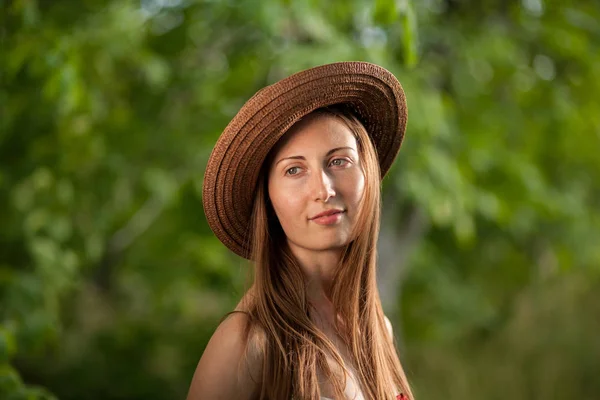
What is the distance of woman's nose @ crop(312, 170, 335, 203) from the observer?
228 cm

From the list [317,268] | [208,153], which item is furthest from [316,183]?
[208,153]

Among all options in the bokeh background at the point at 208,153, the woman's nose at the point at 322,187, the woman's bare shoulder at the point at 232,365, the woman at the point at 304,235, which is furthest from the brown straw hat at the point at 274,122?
the bokeh background at the point at 208,153

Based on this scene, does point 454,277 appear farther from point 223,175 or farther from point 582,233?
point 223,175

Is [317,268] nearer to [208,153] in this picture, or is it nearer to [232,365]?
[232,365]

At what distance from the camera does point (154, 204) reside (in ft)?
32.8

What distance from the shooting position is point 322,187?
228 centimetres

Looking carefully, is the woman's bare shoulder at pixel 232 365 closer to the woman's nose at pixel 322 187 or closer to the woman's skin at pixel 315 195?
the woman's skin at pixel 315 195

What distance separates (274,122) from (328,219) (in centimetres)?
29

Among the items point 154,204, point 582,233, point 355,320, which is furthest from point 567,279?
point 355,320

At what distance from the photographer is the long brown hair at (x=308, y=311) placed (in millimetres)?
2217

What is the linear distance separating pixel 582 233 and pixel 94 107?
5789 mm

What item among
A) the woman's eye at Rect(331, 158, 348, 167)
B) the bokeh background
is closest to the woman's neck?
the woman's eye at Rect(331, 158, 348, 167)

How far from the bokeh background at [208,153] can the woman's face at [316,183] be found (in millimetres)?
723

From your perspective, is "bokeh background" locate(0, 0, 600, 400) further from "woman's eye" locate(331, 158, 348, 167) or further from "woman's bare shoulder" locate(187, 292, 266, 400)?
"woman's bare shoulder" locate(187, 292, 266, 400)
